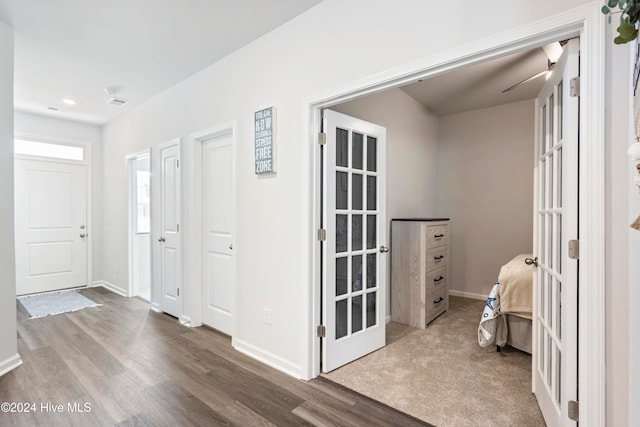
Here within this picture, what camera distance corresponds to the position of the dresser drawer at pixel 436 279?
3.47 metres

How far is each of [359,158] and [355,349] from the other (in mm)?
1554

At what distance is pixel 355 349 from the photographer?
2.62 meters

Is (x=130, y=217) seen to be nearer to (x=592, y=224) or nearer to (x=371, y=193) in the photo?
(x=371, y=193)

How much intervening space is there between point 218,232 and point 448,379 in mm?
2412

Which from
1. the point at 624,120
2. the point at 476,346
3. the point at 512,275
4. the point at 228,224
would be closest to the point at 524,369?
the point at 476,346

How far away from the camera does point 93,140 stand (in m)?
5.37

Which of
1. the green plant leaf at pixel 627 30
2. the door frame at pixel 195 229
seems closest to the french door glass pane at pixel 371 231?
the door frame at pixel 195 229

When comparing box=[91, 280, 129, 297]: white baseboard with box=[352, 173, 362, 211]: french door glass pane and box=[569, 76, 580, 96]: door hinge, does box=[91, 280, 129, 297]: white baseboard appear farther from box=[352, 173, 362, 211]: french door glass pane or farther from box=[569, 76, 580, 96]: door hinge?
box=[569, 76, 580, 96]: door hinge

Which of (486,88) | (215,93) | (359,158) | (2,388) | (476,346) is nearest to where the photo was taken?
(2,388)

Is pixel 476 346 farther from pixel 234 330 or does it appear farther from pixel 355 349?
pixel 234 330

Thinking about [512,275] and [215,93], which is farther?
[215,93]

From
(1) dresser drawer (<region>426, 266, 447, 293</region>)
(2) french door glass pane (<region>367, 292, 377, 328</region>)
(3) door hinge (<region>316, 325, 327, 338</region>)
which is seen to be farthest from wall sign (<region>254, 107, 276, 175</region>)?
(1) dresser drawer (<region>426, 266, 447, 293</region>)

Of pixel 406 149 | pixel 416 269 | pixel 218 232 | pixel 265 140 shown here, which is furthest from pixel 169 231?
pixel 406 149

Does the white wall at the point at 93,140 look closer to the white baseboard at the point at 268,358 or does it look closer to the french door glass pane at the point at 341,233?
the white baseboard at the point at 268,358
